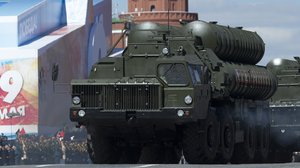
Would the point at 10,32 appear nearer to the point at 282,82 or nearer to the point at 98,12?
the point at 98,12

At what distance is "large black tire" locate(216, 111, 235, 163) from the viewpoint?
93.0ft

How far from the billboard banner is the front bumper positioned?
44101mm

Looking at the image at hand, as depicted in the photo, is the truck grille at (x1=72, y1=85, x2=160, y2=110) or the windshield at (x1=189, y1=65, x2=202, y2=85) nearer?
the truck grille at (x1=72, y1=85, x2=160, y2=110)

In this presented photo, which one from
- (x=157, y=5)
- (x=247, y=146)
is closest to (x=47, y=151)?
(x=247, y=146)

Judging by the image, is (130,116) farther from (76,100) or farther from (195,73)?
(195,73)

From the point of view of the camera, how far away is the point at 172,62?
26594 millimetres

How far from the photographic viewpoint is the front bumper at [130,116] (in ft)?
84.9

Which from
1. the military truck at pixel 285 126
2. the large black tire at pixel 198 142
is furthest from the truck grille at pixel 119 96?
the military truck at pixel 285 126

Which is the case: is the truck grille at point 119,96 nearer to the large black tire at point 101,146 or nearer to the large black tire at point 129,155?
the large black tire at point 101,146

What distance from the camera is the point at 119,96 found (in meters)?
26.3

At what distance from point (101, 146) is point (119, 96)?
1673mm

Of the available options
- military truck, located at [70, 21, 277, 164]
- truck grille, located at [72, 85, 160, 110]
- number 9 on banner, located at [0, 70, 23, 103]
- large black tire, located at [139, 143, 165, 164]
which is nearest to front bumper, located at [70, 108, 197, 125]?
military truck, located at [70, 21, 277, 164]

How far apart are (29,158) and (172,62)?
18940 millimetres

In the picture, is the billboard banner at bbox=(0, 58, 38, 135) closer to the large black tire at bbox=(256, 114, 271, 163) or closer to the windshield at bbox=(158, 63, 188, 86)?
the large black tire at bbox=(256, 114, 271, 163)
